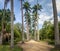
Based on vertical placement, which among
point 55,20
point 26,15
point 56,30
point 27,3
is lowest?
point 56,30

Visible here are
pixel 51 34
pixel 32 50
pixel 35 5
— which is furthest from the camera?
pixel 35 5

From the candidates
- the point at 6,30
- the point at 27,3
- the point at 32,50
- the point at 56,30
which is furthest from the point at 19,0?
the point at 56,30

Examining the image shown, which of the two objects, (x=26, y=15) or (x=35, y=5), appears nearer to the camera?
(x=35, y=5)

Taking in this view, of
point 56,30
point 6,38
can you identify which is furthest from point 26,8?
point 56,30

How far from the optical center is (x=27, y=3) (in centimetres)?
4850

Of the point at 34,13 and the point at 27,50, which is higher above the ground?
the point at 34,13

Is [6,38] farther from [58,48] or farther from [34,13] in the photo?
[58,48]

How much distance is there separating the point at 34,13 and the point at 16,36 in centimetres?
1123

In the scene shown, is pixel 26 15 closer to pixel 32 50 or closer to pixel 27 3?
pixel 27 3

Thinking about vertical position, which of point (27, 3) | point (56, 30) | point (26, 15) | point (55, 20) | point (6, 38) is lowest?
point (6, 38)

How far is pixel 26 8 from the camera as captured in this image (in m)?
49.0

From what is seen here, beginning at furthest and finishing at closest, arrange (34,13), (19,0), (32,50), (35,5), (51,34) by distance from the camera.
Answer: (34,13), (35,5), (51,34), (19,0), (32,50)

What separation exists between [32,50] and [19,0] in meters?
18.0

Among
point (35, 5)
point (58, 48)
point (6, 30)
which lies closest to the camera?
point (58, 48)
